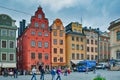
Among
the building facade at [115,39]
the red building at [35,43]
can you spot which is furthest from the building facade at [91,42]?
the building facade at [115,39]

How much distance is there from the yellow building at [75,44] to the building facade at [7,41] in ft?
64.0

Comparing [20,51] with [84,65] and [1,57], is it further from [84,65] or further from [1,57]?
[84,65]

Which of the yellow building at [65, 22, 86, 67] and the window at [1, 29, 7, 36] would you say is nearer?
the window at [1, 29, 7, 36]

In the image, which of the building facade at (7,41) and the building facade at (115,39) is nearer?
the building facade at (115,39)

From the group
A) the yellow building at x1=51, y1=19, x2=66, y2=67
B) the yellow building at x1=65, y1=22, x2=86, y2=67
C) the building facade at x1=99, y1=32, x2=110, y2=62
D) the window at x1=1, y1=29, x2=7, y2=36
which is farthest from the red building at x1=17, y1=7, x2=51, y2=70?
the building facade at x1=99, y1=32, x2=110, y2=62

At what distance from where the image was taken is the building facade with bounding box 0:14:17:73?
189ft

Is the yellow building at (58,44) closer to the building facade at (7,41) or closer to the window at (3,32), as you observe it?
the building facade at (7,41)

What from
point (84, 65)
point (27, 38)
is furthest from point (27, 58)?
point (84, 65)

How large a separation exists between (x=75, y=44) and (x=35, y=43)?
15.3 metres

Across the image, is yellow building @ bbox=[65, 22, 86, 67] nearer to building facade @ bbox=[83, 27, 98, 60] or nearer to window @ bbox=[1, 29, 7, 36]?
building facade @ bbox=[83, 27, 98, 60]

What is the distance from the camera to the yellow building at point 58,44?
2702 inches

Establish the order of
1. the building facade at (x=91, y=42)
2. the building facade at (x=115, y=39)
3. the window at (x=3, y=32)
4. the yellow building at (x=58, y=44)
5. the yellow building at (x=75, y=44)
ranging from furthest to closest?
the building facade at (x=91, y=42) < the yellow building at (x=75, y=44) < the yellow building at (x=58, y=44) < the window at (x=3, y=32) < the building facade at (x=115, y=39)

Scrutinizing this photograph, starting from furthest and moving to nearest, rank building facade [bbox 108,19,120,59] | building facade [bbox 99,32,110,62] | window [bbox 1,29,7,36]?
building facade [bbox 99,32,110,62] → window [bbox 1,29,7,36] → building facade [bbox 108,19,120,59]

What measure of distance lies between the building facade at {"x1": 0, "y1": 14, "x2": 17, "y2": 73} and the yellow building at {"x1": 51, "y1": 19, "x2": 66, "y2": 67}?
13319 mm
